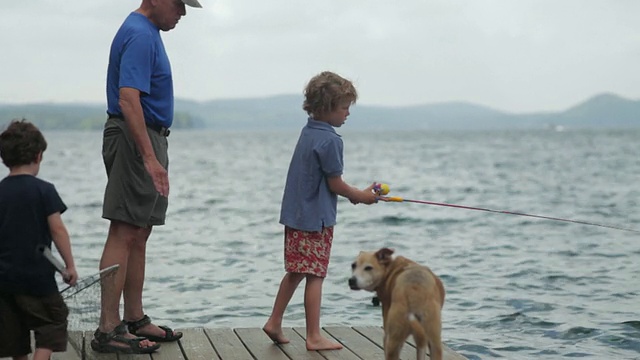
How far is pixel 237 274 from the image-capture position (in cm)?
1150

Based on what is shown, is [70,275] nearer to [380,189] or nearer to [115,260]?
[115,260]

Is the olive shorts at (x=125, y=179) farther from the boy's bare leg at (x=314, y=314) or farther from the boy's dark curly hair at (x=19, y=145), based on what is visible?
the boy's bare leg at (x=314, y=314)

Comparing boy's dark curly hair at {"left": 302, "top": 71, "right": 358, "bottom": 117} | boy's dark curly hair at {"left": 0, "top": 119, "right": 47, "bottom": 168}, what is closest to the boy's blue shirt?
boy's dark curly hair at {"left": 302, "top": 71, "right": 358, "bottom": 117}

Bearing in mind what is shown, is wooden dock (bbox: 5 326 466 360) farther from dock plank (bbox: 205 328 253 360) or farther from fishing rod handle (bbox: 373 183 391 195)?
fishing rod handle (bbox: 373 183 391 195)

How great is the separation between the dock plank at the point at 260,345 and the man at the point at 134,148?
614 mm

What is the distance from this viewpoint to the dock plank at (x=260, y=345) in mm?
5434

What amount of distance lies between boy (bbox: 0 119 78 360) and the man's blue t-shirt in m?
0.74

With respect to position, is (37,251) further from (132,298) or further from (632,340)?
(632,340)

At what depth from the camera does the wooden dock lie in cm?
536

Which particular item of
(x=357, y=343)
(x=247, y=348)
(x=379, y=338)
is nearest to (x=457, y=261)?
(x=379, y=338)

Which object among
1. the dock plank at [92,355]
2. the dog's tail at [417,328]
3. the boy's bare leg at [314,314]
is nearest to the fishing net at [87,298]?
the dock plank at [92,355]

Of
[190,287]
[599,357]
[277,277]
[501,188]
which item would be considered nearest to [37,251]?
[599,357]

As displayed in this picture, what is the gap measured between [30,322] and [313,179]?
5.81 feet

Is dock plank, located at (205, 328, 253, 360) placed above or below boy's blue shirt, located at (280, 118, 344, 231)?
below
